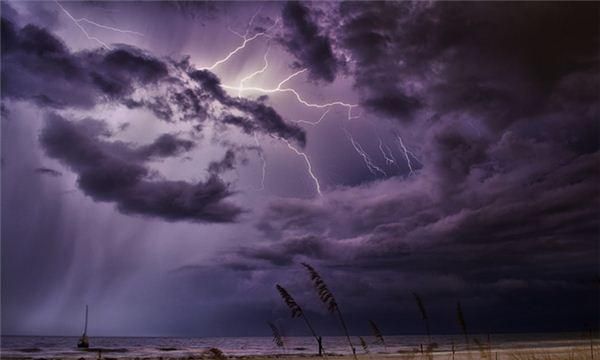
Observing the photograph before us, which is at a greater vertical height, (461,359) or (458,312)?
(458,312)

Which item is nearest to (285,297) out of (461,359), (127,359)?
(461,359)

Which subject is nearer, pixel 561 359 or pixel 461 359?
pixel 561 359

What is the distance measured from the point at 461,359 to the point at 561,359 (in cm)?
2112

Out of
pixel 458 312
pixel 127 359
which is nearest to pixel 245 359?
pixel 127 359

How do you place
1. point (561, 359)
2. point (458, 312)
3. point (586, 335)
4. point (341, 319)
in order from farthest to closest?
point (561, 359) → point (586, 335) → point (458, 312) → point (341, 319)

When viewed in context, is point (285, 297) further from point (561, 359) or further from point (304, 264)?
point (561, 359)

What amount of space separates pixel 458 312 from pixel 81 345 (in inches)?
3452

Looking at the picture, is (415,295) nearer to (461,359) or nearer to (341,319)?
(341,319)

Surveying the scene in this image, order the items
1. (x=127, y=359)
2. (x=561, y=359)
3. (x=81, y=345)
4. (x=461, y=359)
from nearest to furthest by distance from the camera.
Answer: (x=561, y=359), (x=461, y=359), (x=127, y=359), (x=81, y=345)

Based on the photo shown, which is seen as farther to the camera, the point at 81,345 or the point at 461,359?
the point at 81,345

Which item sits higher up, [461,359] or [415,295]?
[415,295]

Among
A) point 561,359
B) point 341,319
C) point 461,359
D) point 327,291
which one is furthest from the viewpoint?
point 461,359

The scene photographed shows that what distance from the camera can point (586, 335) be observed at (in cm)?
724

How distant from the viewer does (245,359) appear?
1766 inches
